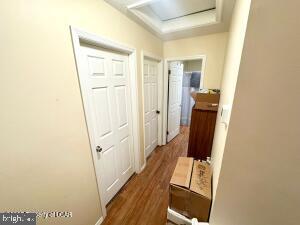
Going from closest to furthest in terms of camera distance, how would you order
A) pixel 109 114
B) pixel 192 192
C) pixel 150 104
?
pixel 192 192, pixel 109 114, pixel 150 104

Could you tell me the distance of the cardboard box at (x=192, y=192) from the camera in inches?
36.2

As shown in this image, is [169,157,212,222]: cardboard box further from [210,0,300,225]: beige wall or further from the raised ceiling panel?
the raised ceiling panel

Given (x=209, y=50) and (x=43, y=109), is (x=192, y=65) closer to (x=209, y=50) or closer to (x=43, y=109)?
(x=209, y=50)

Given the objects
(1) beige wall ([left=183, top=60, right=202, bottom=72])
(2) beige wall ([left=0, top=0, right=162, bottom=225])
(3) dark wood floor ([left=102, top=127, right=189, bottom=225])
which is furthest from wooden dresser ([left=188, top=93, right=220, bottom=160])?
(1) beige wall ([left=183, top=60, right=202, bottom=72])

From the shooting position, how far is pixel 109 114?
5.01 feet

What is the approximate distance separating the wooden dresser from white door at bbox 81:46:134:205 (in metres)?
0.97

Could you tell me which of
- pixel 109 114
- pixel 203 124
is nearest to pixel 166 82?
pixel 203 124

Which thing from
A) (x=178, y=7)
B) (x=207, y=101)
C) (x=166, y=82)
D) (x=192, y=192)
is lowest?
(x=192, y=192)

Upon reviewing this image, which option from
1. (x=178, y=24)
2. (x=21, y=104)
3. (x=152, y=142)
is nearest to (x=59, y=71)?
(x=21, y=104)

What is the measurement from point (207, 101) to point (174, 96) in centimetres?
138

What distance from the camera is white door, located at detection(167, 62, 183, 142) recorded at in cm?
283

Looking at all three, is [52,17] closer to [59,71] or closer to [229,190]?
[59,71]

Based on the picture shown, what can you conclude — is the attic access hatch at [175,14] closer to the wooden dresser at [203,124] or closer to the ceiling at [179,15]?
the ceiling at [179,15]

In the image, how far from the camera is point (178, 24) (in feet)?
6.55
